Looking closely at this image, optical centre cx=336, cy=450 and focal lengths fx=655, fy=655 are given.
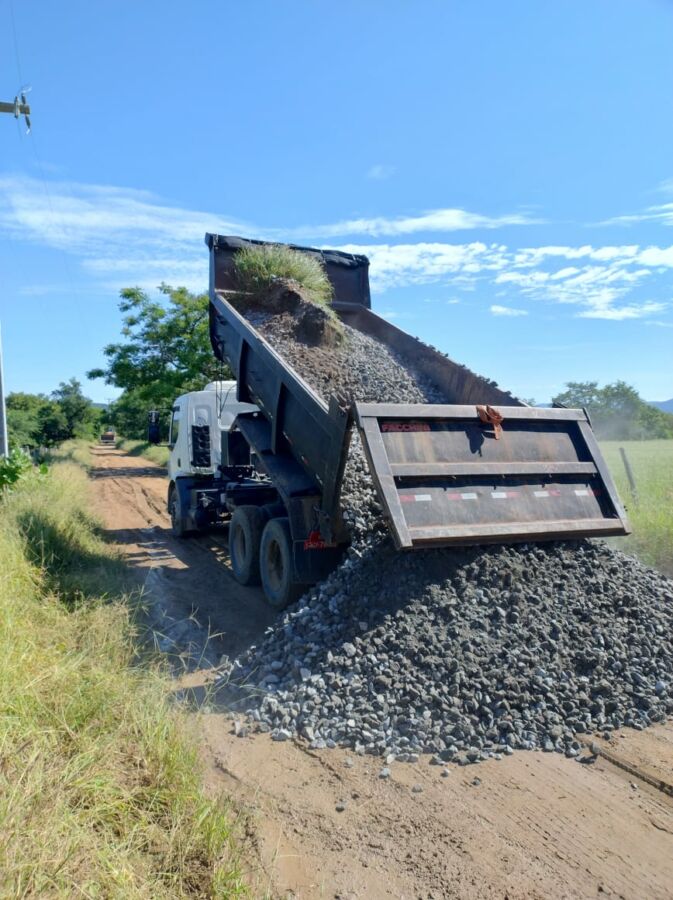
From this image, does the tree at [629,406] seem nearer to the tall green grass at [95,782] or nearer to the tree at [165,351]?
the tree at [165,351]

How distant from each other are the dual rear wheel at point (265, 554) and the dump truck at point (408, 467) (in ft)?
0.05

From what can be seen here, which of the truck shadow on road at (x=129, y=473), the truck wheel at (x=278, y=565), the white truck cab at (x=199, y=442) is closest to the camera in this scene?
the truck wheel at (x=278, y=565)

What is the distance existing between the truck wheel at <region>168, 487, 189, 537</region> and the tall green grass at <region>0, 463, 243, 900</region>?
18.5 feet

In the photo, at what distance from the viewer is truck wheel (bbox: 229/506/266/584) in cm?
751

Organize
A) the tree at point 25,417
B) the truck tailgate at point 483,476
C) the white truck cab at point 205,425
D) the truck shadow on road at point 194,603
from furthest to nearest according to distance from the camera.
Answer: the tree at point 25,417, the white truck cab at point 205,425, the truck shadow on road at point 194,603, the truck tailgate at point 483,476

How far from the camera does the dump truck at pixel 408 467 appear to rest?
5.10 metres

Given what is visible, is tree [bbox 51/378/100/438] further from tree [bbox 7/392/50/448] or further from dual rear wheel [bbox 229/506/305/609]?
dual rear wheel [bbox 229/506/305/609]

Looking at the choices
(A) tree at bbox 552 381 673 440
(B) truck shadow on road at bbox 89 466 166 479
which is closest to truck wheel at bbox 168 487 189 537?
(B) truck shadow on road at bbox 89 466 166 479

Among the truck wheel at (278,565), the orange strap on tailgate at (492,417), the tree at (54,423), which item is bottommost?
the truck wheel at (278,565)

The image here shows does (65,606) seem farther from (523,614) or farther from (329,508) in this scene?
(523,614)

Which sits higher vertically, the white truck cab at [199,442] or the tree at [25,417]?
the tree at [25,417]

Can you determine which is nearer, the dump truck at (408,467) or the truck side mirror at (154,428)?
the dump truck at (408,467)

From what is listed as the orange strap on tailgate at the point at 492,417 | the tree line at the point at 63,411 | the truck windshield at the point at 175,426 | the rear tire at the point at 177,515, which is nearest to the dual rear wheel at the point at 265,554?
the orange strap on tailgate at the point at 492,417

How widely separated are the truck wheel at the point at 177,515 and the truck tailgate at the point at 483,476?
627 centimetres
